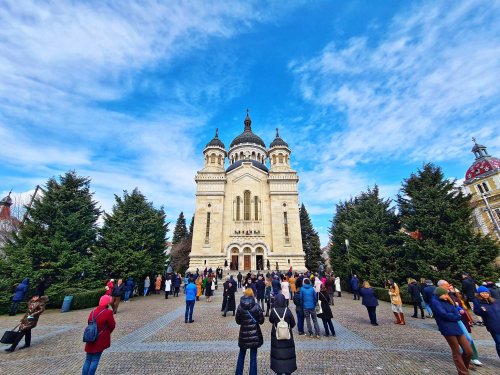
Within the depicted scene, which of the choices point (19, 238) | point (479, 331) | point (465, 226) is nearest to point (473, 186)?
point (465, 226)

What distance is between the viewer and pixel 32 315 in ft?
22.9

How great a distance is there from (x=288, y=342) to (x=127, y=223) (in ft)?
63.2

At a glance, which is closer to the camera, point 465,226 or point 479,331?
point 479,331

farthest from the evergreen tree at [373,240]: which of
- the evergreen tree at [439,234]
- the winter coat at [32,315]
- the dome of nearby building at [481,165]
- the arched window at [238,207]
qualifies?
the dome of nearby building at [481,165]

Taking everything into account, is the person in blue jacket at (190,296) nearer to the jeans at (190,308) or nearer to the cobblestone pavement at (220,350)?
the jeans at (190,308)

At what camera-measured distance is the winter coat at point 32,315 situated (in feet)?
22.3

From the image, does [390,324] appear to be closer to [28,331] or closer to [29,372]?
[29,372]

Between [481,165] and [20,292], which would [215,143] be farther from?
[481,165]

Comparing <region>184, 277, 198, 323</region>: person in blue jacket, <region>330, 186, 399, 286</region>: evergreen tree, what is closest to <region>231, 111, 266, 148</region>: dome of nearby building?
<region>330, 186, 399, 286</region>: evergreen tree

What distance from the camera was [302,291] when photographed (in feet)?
25.1

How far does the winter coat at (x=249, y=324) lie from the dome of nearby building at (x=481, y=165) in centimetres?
4809

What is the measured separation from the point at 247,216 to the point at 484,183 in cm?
3722

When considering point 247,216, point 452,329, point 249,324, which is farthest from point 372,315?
point 247,216

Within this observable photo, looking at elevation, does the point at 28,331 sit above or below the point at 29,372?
above
